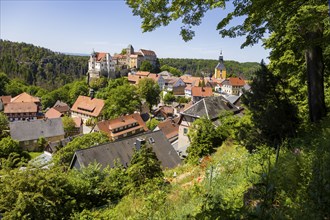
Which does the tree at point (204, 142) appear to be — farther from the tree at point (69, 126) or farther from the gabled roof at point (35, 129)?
the tree at point (69, 126)

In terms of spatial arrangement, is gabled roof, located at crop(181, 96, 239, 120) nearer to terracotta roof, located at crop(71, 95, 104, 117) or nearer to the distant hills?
terracotta roof, located at crop(71, 95, 104, 117)

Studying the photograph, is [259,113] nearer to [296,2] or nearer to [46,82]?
[296,2]

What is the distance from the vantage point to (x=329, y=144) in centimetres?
503

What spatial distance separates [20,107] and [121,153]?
5145 cm

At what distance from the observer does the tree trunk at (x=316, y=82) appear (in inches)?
337

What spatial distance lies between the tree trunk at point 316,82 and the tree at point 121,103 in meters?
48.6

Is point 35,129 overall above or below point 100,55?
below

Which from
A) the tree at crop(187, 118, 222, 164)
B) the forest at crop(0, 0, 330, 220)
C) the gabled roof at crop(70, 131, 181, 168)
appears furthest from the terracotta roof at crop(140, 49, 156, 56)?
the forest at crop(0, 0, 330, 220)

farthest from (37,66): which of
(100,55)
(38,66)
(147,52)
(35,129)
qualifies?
(35,129)

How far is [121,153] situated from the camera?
2223 centimetres

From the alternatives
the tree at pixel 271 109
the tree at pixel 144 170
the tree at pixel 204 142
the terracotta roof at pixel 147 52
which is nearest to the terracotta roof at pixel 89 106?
the tree at pixel 204 142

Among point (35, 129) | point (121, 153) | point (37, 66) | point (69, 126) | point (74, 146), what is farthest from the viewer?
point (37, 66)

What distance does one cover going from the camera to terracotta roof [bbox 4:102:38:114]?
6297 cm

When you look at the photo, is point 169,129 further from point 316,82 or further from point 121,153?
point 316,82
